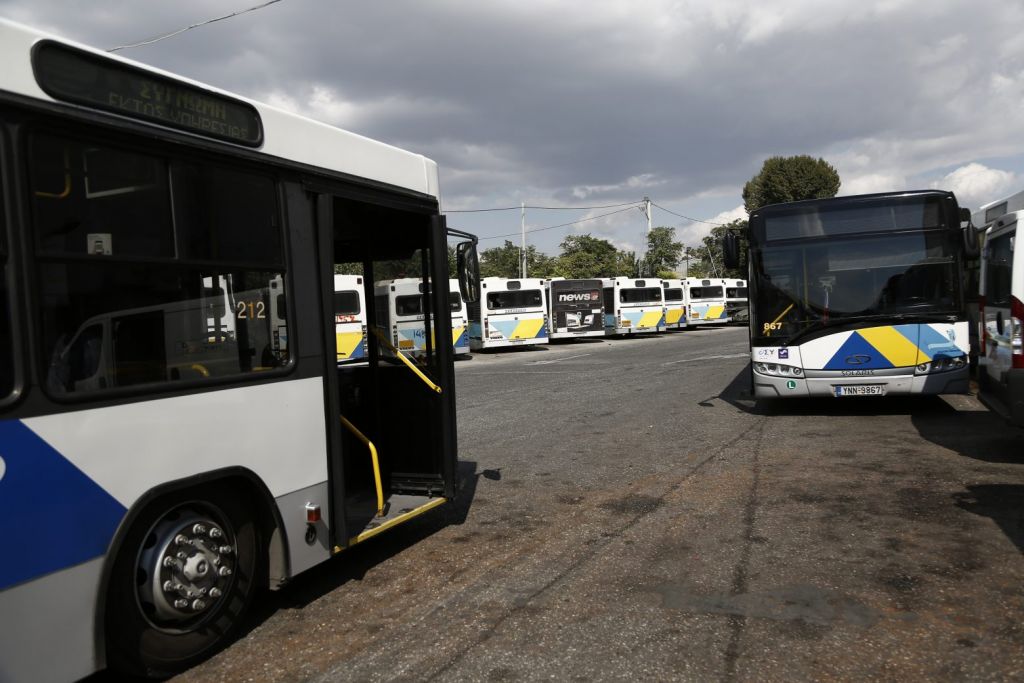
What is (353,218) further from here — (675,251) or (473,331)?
(675,251)

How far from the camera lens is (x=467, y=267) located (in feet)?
19.2

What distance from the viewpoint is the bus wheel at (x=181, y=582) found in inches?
132

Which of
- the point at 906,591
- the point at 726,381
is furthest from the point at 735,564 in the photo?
the point at 726,381

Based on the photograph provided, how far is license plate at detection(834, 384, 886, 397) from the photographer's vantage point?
991cm

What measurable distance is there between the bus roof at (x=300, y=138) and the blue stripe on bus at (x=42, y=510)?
1350 millimetres

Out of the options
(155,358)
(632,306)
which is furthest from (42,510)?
(632,306)

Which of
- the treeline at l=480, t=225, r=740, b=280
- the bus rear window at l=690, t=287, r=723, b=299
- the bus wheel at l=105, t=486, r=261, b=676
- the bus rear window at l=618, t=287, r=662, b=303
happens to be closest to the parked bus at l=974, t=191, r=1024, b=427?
the bus wheel at l=105, t=486, r=261, b=676

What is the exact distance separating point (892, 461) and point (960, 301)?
3.32m

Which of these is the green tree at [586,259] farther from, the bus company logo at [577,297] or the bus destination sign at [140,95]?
the bus destination sign at [140,95]

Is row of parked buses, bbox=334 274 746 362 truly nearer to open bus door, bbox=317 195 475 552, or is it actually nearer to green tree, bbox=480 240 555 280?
open bus door, bbox=317 195 475 552

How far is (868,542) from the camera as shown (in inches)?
204

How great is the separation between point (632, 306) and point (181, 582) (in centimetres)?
3488

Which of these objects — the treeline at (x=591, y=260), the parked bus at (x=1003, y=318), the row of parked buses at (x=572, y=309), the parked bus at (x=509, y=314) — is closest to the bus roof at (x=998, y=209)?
the parked bus at (x=1003, y=318)

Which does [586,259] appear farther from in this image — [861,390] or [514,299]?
[861,390]
